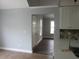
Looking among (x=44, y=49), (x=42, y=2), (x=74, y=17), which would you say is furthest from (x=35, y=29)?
(x=74, y=17)

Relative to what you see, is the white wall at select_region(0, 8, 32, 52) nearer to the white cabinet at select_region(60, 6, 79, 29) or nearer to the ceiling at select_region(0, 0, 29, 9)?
the ceiling at select_region(0, 0, 29, 9)

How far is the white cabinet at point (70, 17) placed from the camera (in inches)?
106

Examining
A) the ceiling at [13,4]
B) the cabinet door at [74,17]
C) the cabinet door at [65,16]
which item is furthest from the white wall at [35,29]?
the cabinet door at [74,17]

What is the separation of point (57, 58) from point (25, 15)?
3.63 m

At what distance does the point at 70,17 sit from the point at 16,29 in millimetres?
3183

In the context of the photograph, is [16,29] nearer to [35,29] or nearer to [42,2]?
[35,29]

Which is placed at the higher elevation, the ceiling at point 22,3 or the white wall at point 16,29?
the ceiling at point 22,3

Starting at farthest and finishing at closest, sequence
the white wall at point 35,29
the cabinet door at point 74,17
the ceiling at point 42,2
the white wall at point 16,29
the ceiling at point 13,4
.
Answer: the white wall at point 35,29 → the white wall at point 16,29 → the ceiling at point 13,4 → the ceiling at point 42,2 → the cabinet door at point 74,17

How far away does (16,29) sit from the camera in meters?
5.11

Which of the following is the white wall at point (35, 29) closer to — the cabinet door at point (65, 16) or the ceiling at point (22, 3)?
the ceiling at point (22, 3)

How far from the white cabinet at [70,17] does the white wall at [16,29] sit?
2433 millimetres

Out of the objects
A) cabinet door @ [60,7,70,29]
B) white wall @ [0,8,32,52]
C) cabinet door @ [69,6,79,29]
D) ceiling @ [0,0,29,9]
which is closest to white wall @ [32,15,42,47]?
white wall @ [0,8,32,52]

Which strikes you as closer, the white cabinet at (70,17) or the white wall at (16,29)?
the white cabinet at (70,17)

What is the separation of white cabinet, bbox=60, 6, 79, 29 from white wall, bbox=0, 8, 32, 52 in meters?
2.43
